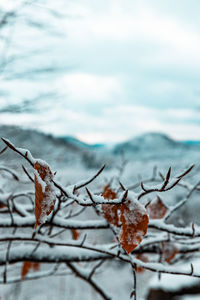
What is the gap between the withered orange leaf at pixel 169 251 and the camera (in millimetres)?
2252

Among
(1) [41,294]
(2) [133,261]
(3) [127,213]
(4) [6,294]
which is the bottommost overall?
(1) [41,294]

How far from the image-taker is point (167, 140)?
475 inches

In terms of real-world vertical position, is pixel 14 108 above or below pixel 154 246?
above

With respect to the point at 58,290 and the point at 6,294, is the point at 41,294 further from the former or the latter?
the point at 6,294

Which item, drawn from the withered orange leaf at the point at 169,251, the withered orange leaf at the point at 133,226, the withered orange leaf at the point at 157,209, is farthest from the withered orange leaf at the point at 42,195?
the withered orange leaf at the point at 169,251

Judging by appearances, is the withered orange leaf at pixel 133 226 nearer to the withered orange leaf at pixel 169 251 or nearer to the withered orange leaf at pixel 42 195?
the withered orange leaf at pixel 42 195

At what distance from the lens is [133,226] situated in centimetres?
107

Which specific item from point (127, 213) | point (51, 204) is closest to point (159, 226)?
point (127, 213)

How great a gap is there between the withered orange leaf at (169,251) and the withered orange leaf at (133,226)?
127 cm

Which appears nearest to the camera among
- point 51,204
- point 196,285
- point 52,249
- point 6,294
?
point 51,204

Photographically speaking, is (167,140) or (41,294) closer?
(41,294)

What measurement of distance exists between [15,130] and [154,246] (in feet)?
5.14

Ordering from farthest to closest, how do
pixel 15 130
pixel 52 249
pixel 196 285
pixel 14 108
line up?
1. pixel 196 285
2. pixel 14 108
3. pixel 15 130
4. pixel 52 249

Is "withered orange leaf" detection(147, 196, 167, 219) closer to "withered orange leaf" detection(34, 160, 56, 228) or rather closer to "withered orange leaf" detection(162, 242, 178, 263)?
"withered orange leaf" detection(162, 242, 178, 263)
